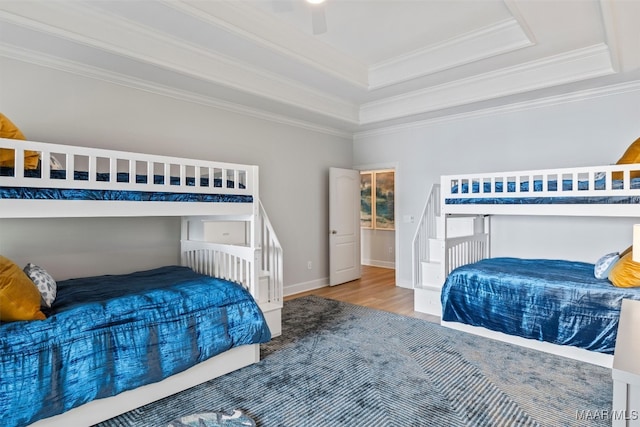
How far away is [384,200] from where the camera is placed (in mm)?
7723

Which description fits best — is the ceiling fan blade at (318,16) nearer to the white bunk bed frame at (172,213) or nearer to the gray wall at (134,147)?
the white bunk bed frame at (172,213)

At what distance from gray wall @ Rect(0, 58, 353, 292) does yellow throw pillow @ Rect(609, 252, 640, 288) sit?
12.0ft

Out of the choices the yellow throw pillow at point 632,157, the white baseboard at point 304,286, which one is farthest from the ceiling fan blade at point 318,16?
the white baseboard at point 304,286

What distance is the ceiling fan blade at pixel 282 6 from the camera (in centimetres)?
271

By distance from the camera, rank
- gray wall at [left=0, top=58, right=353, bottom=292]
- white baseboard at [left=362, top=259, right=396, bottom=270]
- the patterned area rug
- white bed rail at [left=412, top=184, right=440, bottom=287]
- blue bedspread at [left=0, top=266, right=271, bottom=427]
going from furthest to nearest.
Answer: white baseboard at [left=362, top=259, right=396, bottom=270], white bed rail at [left=412, top=184, right=440, bottom=287], gray wall at [left=0, top=58, right=353, bottom=292], the patterned area rug, blue bedspread at [left=0, top=266, right=271, bottom=427]

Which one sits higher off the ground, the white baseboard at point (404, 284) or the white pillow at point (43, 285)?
the white pillow at point (43, 285)

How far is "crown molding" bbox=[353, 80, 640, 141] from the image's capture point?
12.5 feet

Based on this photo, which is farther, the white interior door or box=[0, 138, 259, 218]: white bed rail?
the white interior door

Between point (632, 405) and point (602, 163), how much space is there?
361cm

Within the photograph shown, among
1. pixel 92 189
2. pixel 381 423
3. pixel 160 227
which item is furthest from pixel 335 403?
pixel 160 227

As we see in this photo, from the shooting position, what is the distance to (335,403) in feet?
7.47

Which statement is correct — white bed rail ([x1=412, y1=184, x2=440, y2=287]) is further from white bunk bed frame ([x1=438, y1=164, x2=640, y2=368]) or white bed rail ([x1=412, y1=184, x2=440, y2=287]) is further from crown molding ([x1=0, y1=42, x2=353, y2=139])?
crown molding ([x1=0, y1=42, x2=353, y2=139])

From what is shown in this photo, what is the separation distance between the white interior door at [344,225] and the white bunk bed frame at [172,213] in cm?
187

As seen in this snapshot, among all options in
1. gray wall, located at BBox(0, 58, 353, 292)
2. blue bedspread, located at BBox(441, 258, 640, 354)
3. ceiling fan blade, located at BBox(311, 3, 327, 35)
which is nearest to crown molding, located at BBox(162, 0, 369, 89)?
ceiling fan blade, located at BBox(311, 3, 327, 35)
